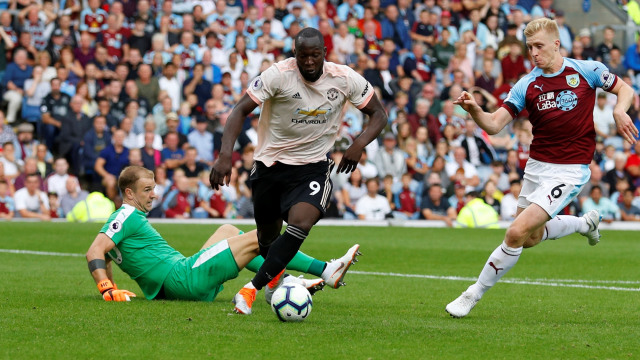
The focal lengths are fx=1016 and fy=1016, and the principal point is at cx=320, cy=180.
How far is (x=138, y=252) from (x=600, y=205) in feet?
50.0

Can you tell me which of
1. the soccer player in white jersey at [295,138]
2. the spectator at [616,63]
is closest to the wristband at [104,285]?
the soccer player in white jersey at [295,138]

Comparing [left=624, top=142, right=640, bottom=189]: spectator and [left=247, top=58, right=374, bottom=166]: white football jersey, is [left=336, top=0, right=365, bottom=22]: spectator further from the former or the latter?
[left=247, top=58, right=374, bottom=166]: white football jersey

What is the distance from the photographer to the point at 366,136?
8.52 metres

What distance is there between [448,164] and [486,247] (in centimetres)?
679

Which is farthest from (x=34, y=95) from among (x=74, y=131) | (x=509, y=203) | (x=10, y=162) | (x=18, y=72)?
(x=509, y=203)

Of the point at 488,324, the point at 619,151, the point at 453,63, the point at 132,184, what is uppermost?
the point at 132,184

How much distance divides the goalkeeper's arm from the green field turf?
15cm

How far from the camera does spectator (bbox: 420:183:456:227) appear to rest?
22152mm

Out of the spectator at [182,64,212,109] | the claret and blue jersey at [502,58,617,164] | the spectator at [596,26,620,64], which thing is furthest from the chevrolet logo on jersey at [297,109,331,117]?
the spectator at [596,26,620,64]

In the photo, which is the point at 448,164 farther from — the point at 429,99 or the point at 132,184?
the point at 132,184

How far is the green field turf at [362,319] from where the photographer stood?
255 inches

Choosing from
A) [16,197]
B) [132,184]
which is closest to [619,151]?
[16,197]

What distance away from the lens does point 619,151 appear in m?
24.3

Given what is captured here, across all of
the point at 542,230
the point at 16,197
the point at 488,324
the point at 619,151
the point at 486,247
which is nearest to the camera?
the point at 488,324
